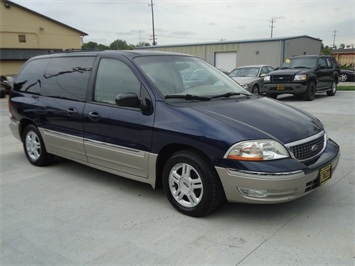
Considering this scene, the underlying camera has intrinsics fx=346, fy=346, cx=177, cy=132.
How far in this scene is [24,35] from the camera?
106 ft

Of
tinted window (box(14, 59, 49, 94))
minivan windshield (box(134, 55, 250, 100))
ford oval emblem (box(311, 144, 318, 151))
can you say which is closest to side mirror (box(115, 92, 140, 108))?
minivan windshield (box(134, 55, 250, 100))

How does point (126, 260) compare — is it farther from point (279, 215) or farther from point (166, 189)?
point (279, 215)

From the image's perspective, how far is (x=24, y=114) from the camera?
5.59 m

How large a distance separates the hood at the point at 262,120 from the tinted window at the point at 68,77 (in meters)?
1.81

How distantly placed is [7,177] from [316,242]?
4.30 metres

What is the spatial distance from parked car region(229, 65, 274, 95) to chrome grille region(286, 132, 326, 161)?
407 inches

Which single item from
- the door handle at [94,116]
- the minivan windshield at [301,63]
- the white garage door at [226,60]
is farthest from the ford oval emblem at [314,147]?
the white garage door at [226,60]

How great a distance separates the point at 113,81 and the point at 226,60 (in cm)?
3048

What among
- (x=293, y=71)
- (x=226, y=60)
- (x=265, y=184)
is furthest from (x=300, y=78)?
(x=226, y=60)

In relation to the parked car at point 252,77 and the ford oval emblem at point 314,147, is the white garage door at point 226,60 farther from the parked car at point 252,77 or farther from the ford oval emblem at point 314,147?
the ford oval emblem at point 314,147

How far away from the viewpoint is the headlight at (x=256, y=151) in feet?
10.5

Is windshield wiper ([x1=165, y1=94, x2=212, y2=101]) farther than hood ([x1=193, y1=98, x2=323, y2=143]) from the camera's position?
Yes

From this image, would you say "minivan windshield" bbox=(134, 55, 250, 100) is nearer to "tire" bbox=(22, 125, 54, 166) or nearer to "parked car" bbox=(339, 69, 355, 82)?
"tire" bbox=(22, 125, 54, 166)

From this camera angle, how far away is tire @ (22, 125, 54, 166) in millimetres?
5430
